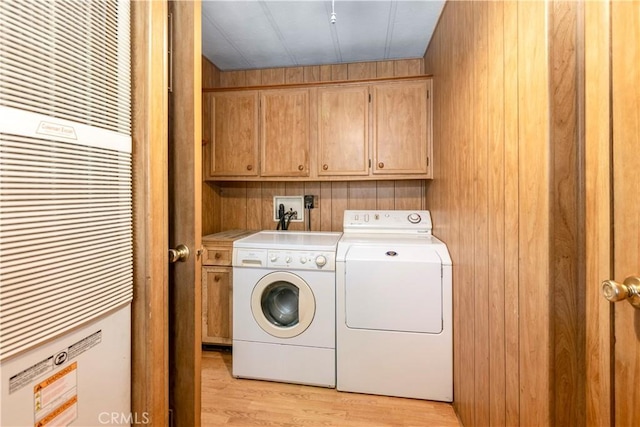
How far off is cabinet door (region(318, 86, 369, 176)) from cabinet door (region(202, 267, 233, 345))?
Answer: 117 cm

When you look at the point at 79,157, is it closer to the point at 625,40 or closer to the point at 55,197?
the point at 55,197

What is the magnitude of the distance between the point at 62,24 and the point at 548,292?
1362mm

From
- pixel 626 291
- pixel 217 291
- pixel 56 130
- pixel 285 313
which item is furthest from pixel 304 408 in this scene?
pixel 56 130

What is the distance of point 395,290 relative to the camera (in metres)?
1.85

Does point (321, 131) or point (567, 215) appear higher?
point (321, 131)

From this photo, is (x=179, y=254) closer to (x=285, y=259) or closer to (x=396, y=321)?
(x=285, y=259)

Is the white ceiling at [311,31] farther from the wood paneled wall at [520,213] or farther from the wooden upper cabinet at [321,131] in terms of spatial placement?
the wood paneled wall at [520,213]

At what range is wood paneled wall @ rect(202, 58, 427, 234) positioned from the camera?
2.66 metres

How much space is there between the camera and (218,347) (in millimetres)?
2451

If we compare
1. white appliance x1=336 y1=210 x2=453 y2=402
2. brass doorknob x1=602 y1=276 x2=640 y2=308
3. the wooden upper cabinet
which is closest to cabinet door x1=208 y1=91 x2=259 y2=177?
the wooden upper cabinet

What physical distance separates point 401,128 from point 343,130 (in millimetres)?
473

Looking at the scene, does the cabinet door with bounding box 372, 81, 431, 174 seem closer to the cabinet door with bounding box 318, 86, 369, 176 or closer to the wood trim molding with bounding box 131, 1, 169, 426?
the cabinet door with bounding box 318, 86, 369, 176

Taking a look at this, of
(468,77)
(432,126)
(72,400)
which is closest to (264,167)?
(432,126)

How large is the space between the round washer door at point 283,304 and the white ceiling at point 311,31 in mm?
1769
